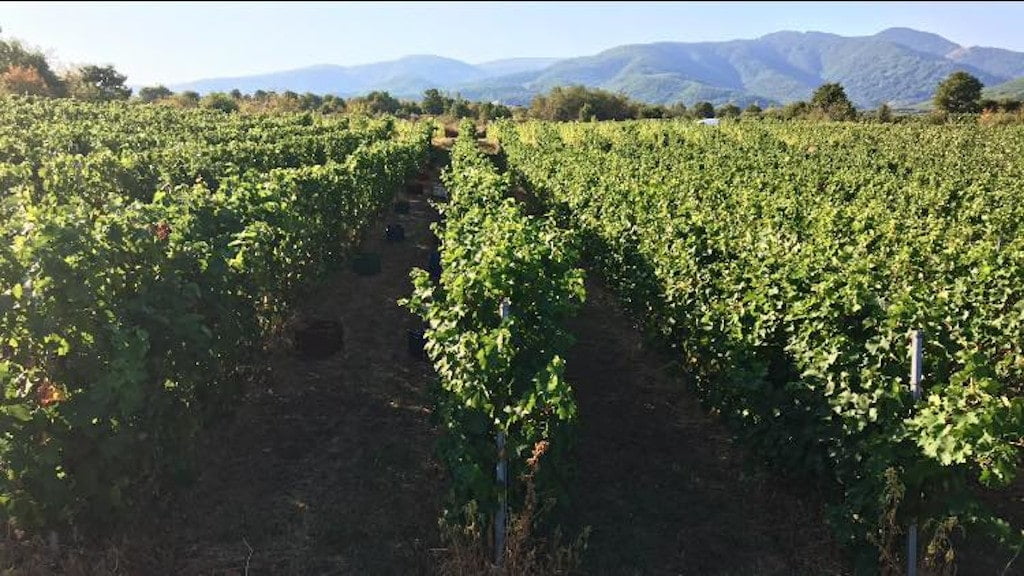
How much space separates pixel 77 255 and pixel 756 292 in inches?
208

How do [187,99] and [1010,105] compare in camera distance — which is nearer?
[1010,105]

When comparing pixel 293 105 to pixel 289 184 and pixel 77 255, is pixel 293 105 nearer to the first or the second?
pixel 289 184

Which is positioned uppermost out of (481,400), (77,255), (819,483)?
(77,255)

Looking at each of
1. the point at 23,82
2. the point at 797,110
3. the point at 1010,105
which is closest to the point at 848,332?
the point at 1010,105

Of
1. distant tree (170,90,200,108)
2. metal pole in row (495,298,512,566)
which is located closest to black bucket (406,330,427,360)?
metal pole in row (495,298,512,566)

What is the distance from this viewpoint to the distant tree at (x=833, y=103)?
59.1 meters

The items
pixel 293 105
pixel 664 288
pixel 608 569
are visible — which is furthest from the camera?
pixel 293 105

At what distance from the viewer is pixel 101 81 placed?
79.4 metres

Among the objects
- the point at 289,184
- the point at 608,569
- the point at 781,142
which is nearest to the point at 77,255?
the point at 608,569

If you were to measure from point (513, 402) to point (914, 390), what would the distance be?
2605mm

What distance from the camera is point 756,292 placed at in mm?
6102

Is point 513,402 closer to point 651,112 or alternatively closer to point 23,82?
point 23,82

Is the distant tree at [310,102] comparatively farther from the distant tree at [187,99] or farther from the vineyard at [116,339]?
the vineyard at [116,339]

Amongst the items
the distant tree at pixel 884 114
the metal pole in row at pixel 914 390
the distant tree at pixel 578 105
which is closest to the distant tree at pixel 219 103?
the distant tree at pixel 578 105
